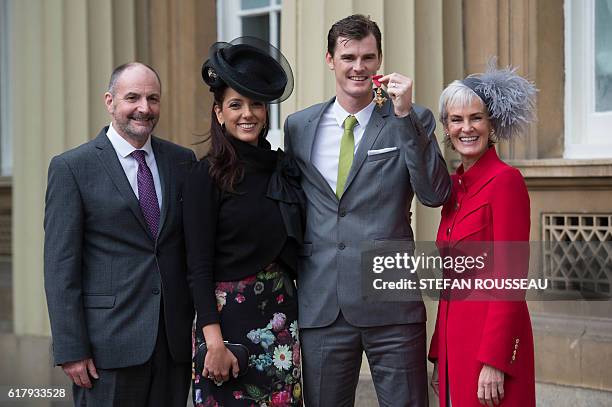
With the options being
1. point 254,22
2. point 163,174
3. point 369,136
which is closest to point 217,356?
point 163,174

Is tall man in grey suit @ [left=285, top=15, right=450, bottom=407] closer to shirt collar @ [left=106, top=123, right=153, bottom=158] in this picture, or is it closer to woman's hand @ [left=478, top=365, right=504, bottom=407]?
woman's hand @ [left=478, top=365, right=504, bottom=407]

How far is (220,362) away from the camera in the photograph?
Result: 3.28 metres

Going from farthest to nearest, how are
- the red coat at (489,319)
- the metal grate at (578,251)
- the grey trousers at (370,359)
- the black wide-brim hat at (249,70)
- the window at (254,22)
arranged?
the window at (254,22)
the metal grate at (578,251)
the grey trousers at (370,359)
the black wide-brim hat at (249,70)
the red coat at (489,319)

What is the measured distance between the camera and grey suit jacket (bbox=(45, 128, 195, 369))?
11.2 feet

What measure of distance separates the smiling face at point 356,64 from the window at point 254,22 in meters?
3.23

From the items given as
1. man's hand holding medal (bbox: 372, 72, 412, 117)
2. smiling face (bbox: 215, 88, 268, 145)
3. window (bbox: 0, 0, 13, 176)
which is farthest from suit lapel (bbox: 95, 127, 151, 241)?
window (bbox: 0, 0, 13, 176)

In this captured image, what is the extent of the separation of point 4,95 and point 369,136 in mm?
5590

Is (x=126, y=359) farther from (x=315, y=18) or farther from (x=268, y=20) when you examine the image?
(x=268, y=20)

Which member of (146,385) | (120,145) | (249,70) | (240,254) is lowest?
(146,385)

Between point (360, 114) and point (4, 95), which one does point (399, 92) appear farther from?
point (4, 95)

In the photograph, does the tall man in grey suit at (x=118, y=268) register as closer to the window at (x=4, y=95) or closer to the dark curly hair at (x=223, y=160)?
the dark curly hair at (x=223, y=160)

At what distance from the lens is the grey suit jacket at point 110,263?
3412 millimetres

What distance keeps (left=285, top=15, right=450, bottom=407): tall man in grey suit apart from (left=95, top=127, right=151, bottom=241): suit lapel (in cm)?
67

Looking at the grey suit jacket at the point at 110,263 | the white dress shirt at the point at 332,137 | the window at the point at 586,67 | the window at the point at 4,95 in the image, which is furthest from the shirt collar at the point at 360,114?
the window at the point at 4,95
